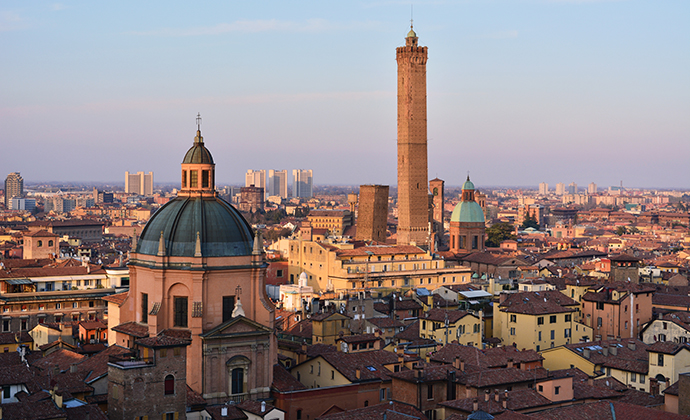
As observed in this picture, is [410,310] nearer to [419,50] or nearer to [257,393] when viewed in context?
[257,393]

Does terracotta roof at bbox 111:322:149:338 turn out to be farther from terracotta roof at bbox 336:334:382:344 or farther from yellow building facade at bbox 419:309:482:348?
yellow building facade at bbox 419:309:482:348

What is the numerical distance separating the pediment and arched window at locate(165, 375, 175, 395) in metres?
3.80

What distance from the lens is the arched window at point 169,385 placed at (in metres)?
27.6

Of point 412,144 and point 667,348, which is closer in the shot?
point 667,348

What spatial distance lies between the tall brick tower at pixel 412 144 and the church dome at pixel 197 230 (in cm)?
5567

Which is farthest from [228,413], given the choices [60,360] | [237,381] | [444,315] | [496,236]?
[496,236]

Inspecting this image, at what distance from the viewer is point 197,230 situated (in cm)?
3256

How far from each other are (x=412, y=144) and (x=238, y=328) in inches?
2288

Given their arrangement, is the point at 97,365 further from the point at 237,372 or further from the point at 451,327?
the point at 451,327

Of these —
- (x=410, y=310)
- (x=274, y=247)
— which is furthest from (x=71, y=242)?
(x=410, y=310)

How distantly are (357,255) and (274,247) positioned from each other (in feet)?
50.6

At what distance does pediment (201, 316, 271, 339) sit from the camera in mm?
31703

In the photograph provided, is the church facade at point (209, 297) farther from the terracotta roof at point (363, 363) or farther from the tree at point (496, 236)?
the tree at point (496, 236)

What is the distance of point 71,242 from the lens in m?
93.2
